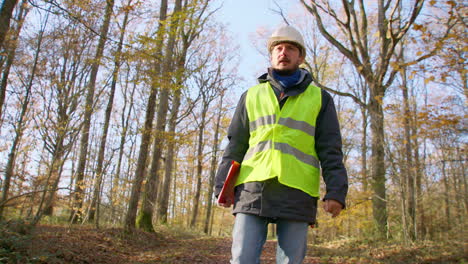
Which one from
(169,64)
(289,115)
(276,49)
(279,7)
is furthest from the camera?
(279,7)

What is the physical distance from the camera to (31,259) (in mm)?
4246

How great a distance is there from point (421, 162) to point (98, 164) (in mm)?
9311

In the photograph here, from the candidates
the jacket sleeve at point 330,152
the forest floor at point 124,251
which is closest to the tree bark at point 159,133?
the forest floor at point 124,251

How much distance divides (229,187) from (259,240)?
0.40 m

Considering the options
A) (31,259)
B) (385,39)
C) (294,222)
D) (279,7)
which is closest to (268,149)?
(294,222)

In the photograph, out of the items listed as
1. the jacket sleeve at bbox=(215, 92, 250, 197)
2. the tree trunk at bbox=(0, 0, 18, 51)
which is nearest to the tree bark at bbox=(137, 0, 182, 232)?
the tree trunk at bbox=(0, 0, 18, 51)

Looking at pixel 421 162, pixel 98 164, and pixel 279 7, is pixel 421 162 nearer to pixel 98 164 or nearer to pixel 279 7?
pixel 279 7

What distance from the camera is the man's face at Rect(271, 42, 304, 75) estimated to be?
2.61m

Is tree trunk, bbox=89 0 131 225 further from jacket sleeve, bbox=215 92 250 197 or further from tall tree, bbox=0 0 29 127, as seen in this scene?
jacket sleeve, bbox=215 92 250 197

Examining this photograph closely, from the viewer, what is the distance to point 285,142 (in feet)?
7.63

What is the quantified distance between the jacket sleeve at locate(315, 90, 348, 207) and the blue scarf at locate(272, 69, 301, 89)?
227 mm

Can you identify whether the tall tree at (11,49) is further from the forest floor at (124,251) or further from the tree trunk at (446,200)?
the tree trunk at (446,200)

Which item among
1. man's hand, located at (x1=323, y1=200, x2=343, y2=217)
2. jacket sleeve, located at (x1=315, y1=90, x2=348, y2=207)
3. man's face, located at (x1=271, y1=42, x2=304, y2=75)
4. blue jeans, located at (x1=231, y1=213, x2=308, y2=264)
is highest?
man's face, located at (x1=271, y1=42, x2=304, y2=75)

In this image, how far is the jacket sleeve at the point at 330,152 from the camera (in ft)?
7.40
